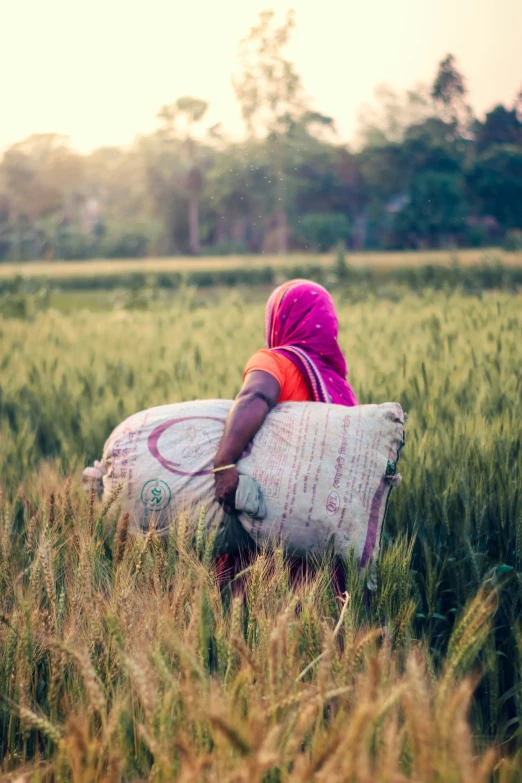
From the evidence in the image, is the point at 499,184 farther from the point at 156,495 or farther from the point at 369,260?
the point at 156,495

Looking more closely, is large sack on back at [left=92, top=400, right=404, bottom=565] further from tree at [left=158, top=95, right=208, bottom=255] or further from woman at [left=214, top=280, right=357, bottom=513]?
Result: tree at [left=158, top=95, right=208, bottom=255]

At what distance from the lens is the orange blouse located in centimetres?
214

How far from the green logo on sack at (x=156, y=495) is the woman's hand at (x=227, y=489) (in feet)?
0.50

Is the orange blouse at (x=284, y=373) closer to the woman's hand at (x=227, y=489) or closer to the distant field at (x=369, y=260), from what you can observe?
the woman's hand at (x=227, y=489)

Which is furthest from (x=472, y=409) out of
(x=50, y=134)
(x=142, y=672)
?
(x=50, y=134)

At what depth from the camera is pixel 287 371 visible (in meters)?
2.22

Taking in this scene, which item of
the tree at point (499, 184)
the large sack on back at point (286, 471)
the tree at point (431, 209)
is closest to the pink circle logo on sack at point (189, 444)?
the large sack on back at point (286, 471)

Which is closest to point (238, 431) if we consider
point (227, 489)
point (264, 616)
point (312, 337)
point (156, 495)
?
point (227, 489)

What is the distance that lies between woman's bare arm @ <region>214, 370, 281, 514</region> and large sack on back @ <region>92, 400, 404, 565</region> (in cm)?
3

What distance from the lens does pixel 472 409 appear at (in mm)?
3078

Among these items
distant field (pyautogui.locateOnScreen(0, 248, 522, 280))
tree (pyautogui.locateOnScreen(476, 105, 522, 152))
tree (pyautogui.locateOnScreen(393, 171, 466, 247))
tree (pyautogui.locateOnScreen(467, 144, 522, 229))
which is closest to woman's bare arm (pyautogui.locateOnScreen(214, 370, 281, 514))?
distant field (pyautogui.locateOnScreen(0, 248, 522, 280))

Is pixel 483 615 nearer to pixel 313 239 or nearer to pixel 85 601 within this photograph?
pixel 85 601

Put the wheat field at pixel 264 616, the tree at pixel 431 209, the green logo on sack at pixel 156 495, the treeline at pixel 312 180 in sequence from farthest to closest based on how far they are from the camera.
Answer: the tree at pixel 431 209, the treeline at pixel 312 180, the green logo on sack at pixel 156 495, the wheat field at pixel 264 616

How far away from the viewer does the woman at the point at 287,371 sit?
1992 mm
